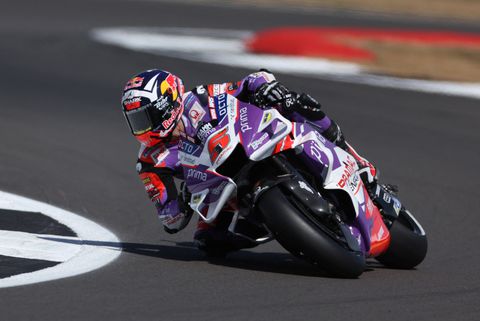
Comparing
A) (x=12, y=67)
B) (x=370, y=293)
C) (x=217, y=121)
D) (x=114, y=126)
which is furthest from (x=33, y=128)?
(x=370, y=293)

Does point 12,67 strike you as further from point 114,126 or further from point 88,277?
point 88,277

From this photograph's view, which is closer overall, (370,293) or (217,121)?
(370,293)

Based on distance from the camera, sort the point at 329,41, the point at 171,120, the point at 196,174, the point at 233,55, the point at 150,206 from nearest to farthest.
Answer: the point at 196,174 → the point at 171,120 → the point at 150,206 → the point at 233,55 → the point at 329,41

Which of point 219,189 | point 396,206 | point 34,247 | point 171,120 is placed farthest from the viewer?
point 396,206

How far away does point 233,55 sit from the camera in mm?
20156

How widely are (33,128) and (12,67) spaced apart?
485cm

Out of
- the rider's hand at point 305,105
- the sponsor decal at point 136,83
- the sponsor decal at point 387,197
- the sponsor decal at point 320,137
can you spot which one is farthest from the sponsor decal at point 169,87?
the sponsor decal at point 387,197

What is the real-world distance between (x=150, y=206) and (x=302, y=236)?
3111 mm

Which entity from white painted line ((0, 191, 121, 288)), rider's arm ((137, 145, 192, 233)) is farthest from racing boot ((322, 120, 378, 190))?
white painted line ((0, 191, 121, 288))

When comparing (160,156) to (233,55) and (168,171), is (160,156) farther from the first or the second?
(233,55)

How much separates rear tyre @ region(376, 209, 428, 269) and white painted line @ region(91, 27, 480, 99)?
913 cm

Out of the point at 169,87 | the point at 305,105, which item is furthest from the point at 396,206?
the point at 169,87

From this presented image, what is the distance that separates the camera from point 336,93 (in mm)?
16125

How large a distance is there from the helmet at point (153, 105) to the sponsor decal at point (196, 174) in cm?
30
